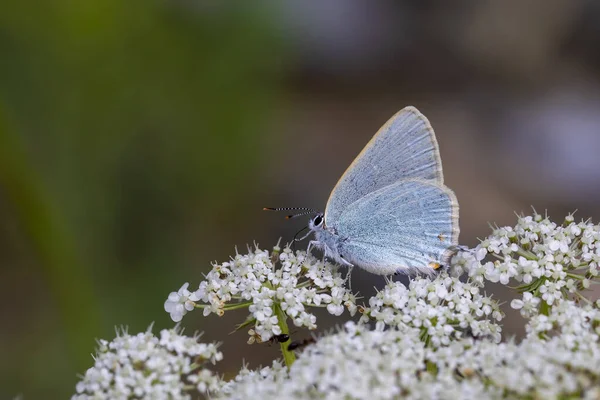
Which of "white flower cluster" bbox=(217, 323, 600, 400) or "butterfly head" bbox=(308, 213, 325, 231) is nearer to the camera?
"white flower cluster" bbox=(217, 323, 600, 400)

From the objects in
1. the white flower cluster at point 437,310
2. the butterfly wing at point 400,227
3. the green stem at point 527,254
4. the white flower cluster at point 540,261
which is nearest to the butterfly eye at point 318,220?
the butterfly wing at point 400,227

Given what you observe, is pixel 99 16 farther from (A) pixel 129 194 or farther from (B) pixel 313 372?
(B) pixel 313 372

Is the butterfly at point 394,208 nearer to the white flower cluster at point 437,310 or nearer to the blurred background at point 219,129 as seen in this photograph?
the white flower cluster at point 437,310

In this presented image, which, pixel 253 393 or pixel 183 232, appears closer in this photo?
pixel 253 393

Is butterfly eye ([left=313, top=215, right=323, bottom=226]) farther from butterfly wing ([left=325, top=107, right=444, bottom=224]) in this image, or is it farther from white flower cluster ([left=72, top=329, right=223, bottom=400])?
white flower cluster ([left=72, top=329, right=223, bottom=400])

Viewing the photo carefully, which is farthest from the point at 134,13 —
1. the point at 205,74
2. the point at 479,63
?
the point at 479,63

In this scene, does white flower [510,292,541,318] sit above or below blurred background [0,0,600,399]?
below

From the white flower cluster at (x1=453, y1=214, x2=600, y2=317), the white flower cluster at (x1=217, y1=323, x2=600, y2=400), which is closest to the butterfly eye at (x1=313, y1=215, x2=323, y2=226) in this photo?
the white flower cluster at (x1=453, y1=214, x2=600, y2=317)
